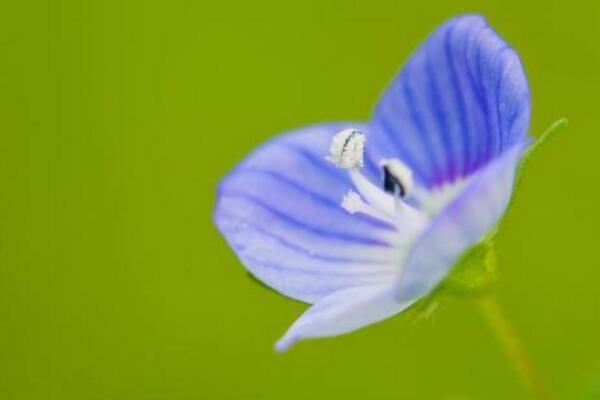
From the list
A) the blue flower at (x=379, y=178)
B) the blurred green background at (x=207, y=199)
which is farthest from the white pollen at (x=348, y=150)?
the blurred green background at (x=207, y=199)

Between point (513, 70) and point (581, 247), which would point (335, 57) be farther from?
Answer: point (513, 70)

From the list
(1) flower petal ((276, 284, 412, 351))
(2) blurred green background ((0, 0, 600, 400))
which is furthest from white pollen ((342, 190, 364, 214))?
(2) blurred green background ((0, 0, 600, 400))

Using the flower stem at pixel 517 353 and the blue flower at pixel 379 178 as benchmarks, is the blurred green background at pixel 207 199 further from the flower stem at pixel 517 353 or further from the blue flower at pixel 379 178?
the flower stem at pixel 517 353

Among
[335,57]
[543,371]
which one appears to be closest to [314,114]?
[335,57]

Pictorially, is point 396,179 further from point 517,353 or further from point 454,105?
point 517,353

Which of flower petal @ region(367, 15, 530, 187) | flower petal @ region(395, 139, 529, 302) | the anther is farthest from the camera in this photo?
the anther

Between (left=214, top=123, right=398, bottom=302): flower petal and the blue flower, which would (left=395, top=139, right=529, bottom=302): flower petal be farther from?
(left=214, top=123, right=398, bottom=302): flower petal

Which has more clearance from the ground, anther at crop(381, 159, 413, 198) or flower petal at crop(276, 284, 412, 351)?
anther at crop(381, 159, 413, 198)

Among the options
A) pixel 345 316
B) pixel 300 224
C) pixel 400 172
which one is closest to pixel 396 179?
pixel 400 172
